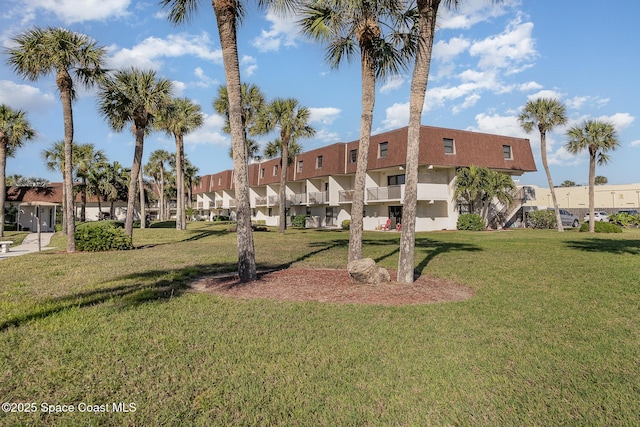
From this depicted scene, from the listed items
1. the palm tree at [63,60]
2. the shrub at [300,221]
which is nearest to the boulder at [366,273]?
the palm tree at [63,60]

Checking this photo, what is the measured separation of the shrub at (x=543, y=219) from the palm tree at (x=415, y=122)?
32.3 meters

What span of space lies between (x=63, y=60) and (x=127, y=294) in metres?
14.4

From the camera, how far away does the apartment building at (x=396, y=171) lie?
3097 centimetres

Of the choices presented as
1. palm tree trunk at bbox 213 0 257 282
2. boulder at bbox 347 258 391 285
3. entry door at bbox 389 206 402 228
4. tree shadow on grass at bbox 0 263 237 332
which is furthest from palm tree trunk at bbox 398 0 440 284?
entry door at bbox 389 206 402 228

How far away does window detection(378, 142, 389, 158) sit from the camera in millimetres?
32469

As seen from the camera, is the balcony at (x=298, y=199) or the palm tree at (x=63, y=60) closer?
the palm tree at (x=63, y=60)

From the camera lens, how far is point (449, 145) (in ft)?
104

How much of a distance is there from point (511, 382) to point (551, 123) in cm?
3334

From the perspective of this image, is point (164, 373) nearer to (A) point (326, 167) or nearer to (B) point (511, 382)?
(B) point (511, 382)

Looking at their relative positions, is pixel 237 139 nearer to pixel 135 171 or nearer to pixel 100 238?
pixel 100 238

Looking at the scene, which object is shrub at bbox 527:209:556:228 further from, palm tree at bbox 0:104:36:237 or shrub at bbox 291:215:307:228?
palm tree at bbox 0:104:36:237

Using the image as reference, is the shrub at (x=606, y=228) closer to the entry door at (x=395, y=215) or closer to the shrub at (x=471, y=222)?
the shrub at (x=471, y=222)

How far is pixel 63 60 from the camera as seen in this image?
17.0 m

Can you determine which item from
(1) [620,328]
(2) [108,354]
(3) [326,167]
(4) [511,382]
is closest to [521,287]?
(1) [620,328]
